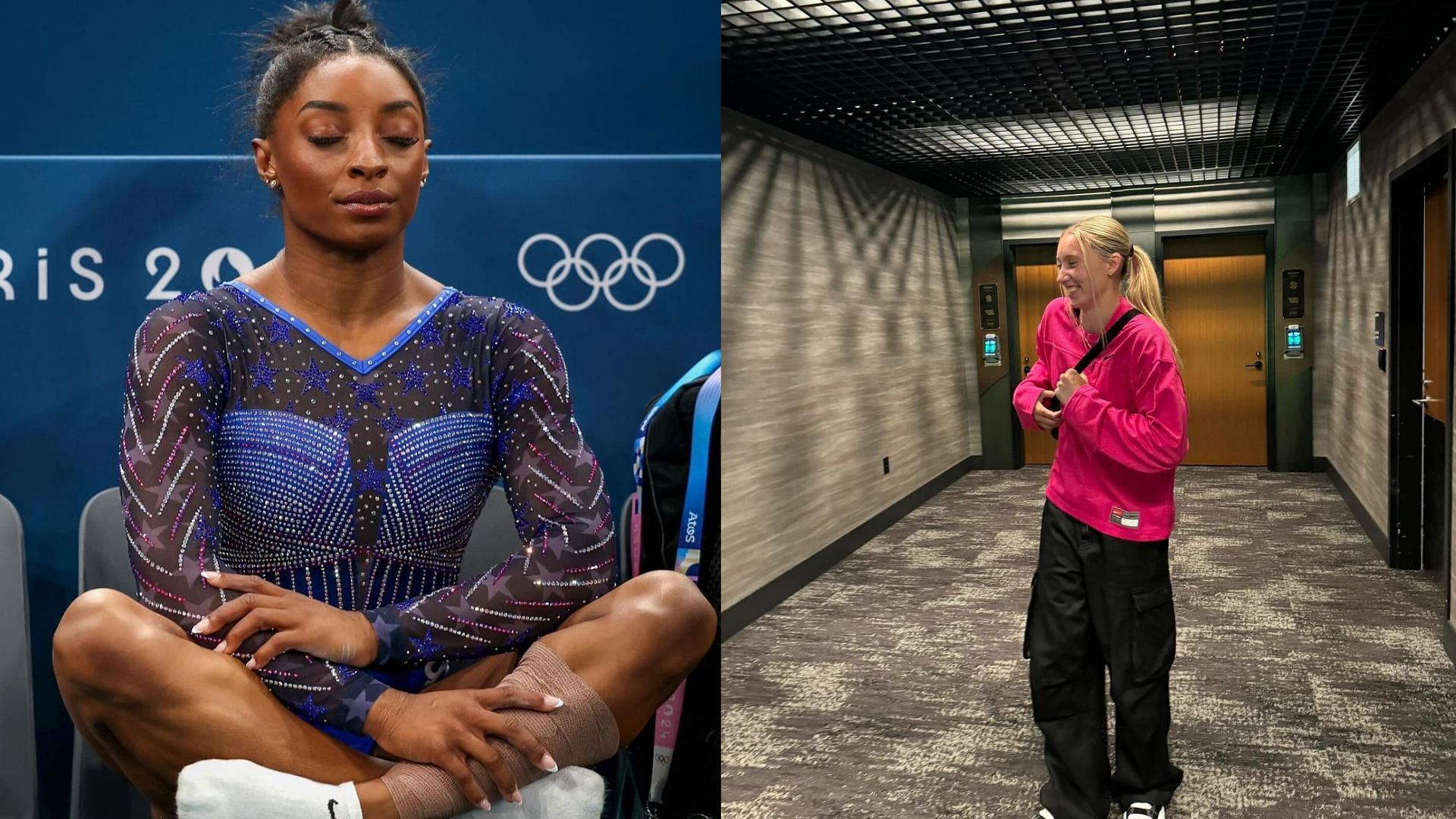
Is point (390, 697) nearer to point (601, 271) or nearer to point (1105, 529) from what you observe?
point (601, 271)

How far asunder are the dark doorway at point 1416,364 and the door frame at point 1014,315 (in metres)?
5.00

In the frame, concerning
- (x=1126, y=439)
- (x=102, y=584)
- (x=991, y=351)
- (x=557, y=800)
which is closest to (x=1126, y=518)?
(x=1126, y=439)

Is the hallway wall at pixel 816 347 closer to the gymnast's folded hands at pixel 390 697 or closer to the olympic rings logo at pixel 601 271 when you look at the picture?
the olympic rings logo at pixel 601 271

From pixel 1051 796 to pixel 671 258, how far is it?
2.06 meters

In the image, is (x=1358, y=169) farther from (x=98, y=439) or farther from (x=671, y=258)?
(x=98, y=439)

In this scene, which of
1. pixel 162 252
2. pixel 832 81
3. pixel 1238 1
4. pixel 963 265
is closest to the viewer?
pixel 162 252

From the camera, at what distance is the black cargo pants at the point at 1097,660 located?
2963mm

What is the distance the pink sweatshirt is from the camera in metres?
2.87

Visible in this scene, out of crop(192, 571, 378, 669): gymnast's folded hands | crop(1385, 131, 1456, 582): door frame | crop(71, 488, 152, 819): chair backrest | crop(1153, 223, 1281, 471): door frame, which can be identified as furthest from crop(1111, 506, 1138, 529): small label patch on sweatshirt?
crop(1153, 223, 1281, 471): door frame

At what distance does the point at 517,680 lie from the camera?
1602 millimetres

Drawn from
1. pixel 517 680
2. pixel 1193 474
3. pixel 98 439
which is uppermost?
pixel 98 439

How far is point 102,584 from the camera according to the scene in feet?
5.52

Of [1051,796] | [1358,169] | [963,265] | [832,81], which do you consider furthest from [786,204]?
[963,265]

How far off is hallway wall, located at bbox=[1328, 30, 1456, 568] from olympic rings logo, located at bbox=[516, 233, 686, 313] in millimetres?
4612
